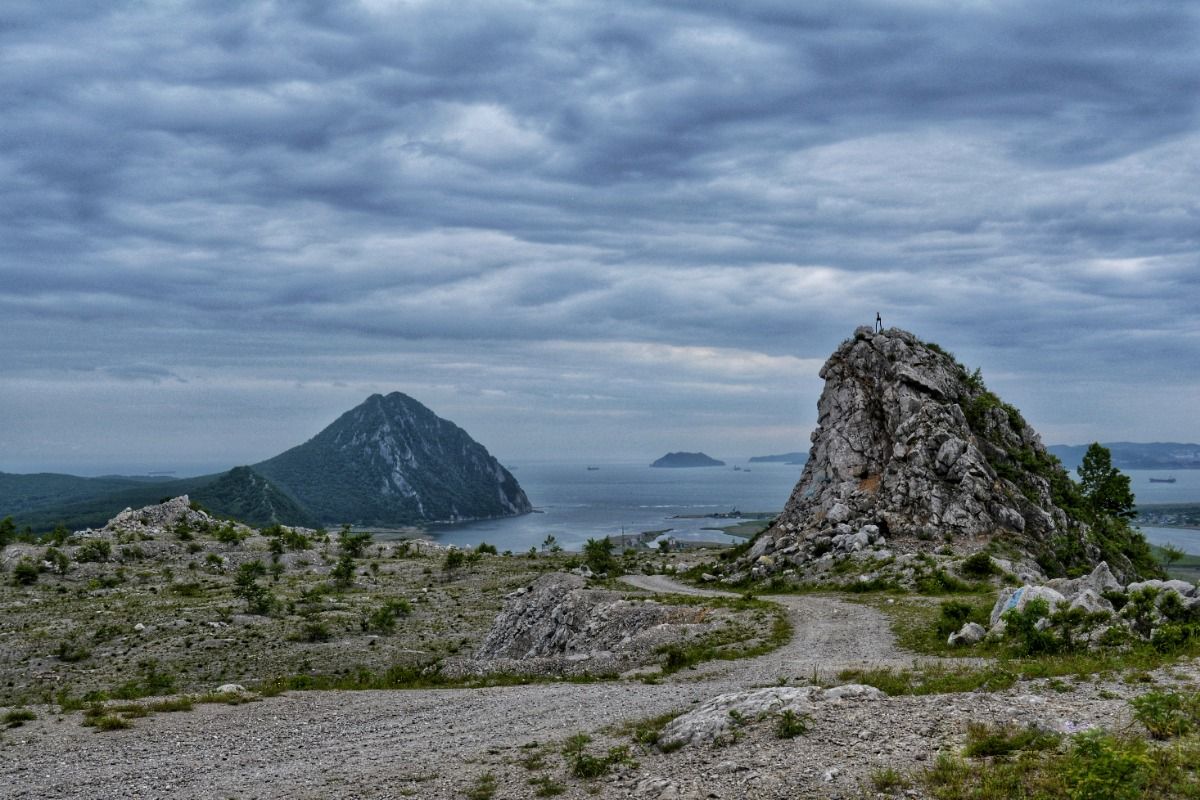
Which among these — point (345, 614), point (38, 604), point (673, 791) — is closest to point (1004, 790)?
point (673, 791)

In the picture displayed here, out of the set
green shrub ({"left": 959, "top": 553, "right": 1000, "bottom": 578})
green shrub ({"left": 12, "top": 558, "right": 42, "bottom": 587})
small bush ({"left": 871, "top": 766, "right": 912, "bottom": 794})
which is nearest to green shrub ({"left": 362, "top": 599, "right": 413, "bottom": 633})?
green shrub ({"left": 12, "top": 558, "right": 42, "bottom": 587})

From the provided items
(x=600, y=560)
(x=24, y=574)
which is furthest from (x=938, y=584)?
(x=24, y=574)

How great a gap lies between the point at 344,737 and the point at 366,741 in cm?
109

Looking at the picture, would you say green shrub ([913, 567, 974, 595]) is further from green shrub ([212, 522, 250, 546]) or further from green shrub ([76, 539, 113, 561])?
green shrub ([212, 522, 250, 546])

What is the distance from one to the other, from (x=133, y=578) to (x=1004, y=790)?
3369 inches

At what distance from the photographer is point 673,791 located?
14.4 metres

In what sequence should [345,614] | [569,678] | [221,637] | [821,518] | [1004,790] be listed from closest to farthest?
[1004,790] → [569,678] → [221,637] → [345,614] → [821,518]

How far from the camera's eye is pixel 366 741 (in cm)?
2059

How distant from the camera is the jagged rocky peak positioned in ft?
189

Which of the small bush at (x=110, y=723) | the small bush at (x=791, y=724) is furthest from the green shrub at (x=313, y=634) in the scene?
the small bush at (x=791, y=724)

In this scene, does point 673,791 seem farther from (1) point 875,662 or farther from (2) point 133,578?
(2) point 133,578

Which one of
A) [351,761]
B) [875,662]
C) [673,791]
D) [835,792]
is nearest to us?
[835,792]

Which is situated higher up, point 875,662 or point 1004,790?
point 1004,790

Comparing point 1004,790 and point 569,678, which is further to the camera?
point 569,678
